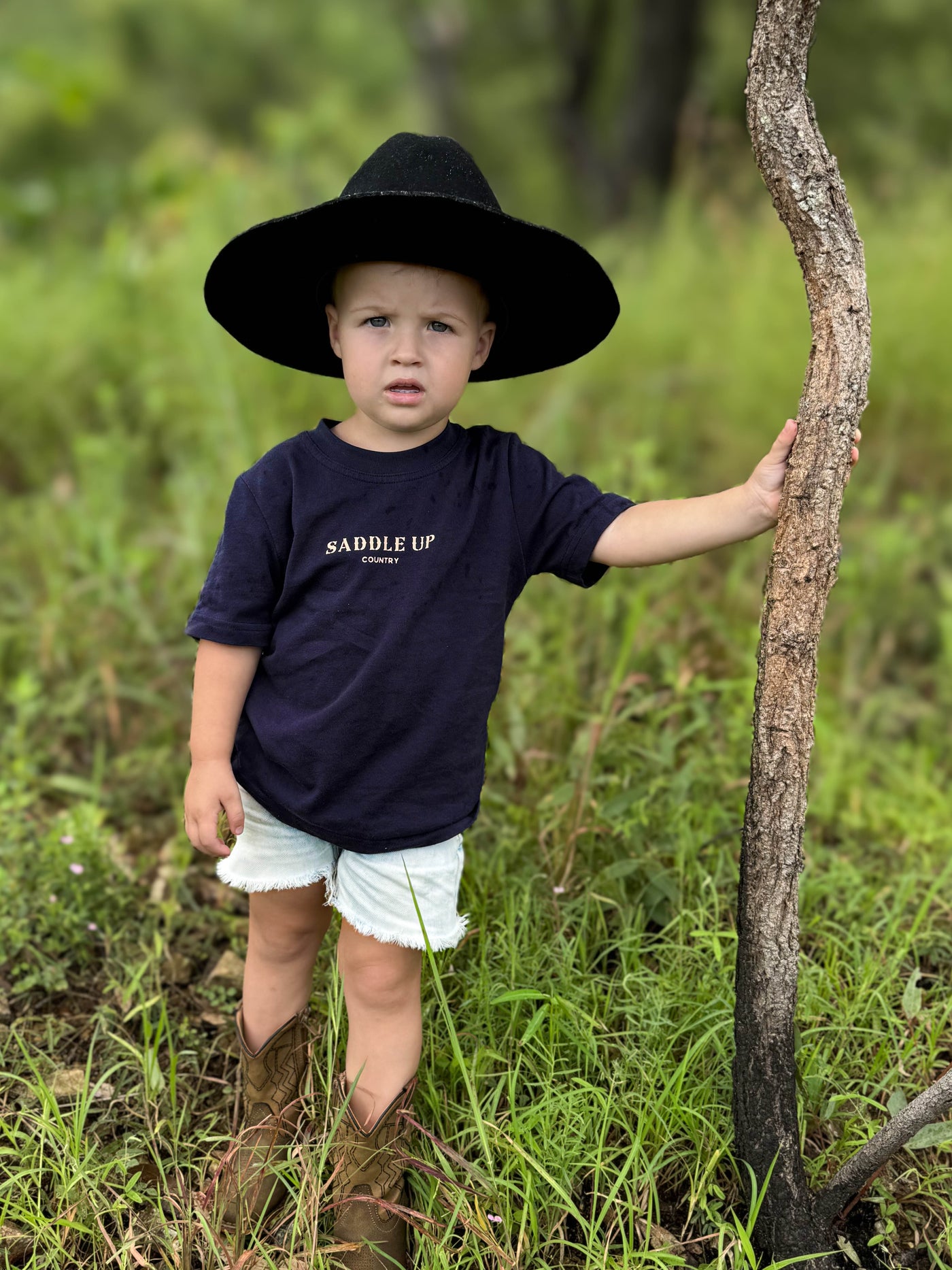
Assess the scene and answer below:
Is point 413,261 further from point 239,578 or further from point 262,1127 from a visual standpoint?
point 262,1127

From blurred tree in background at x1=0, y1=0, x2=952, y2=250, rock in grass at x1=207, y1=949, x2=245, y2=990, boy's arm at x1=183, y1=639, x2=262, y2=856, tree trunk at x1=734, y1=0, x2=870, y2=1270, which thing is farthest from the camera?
blurred tree in background at x1=0, y1=0, x2=952, y2=250

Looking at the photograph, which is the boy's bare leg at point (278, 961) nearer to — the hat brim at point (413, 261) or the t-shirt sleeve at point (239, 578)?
the t-shirt sleeve at point (239, 578)

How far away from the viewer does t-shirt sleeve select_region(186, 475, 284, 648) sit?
1.66m

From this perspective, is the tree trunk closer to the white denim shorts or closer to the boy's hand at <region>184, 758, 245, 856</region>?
Result: the white denim shorts

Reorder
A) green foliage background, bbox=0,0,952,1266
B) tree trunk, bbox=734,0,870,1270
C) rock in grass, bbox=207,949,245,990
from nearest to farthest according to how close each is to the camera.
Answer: tree trunk, bbox=734,0,870,1270 → green foliage background, bbox=0,0,952,1266 → rock in grass, bbox=207,949,245,990

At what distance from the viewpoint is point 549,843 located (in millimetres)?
2369

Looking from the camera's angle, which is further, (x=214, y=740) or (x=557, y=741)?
(x=557, y=741)

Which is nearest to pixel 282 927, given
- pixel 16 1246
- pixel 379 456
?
pixel 16 1246

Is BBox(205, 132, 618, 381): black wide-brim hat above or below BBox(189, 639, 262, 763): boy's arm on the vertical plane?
above

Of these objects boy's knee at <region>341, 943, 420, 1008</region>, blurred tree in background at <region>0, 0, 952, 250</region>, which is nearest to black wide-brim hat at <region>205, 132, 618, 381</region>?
boy's knee at <region>341, 943, 420, 1008</region>

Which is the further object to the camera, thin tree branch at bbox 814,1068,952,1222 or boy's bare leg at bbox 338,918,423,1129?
boy's bare leg at bbox 338,918,423,1129

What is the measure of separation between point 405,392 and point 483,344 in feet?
0.73

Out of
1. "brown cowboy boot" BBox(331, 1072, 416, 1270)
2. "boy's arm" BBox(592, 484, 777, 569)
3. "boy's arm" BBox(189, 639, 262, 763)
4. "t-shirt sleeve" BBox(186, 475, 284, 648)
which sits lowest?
"brown cowboy boot" BBox(331, 1072, 416, 1270)

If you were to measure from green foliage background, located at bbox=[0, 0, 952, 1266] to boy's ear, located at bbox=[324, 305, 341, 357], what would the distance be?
0.34 m
